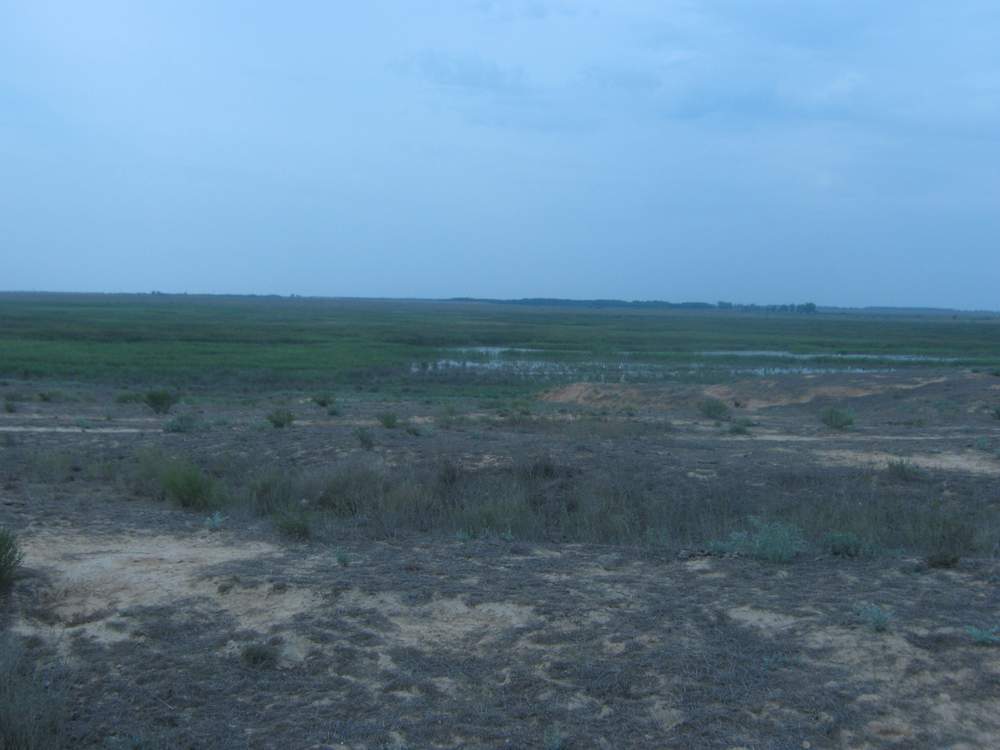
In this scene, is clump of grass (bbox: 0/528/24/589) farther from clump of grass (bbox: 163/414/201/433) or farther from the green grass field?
the green grass field

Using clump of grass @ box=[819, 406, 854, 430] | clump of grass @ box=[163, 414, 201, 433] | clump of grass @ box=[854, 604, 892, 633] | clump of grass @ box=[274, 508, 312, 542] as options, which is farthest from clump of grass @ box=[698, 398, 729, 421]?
clump of grass @ box=[854, 604, 892, 633]

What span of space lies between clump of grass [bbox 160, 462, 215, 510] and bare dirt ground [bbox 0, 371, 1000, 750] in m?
1.17

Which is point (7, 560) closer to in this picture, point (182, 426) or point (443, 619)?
point (443, 619)

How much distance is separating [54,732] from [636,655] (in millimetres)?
3915

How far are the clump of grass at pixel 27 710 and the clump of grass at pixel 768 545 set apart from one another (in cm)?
620

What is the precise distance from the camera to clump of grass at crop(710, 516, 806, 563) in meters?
9.44

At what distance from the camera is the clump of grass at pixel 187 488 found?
13750 millimetres

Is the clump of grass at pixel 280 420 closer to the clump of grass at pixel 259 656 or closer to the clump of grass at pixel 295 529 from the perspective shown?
the clump of grass at pixel 295 529

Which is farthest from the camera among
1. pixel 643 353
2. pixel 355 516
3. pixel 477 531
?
pixel 643 353

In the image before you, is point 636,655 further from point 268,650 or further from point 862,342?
point 862,342

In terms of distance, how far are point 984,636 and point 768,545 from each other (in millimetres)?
2647

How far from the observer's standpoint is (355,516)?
1312 cm

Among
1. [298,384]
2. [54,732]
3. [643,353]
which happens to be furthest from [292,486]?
[643,353]

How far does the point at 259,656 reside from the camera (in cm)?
713
